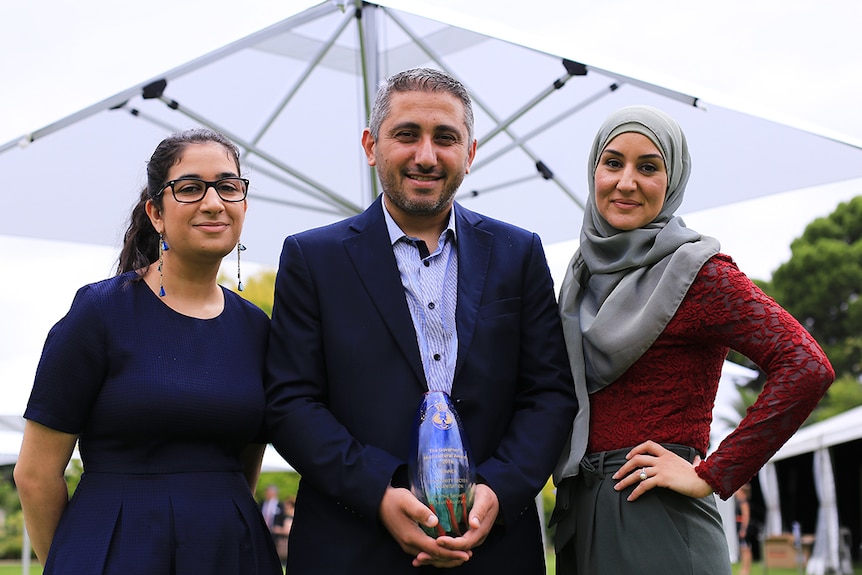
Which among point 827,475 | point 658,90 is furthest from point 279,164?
point 827,475

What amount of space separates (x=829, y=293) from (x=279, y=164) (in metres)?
33.9

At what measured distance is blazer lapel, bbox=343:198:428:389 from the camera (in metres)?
2.72

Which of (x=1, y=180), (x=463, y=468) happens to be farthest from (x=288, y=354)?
(x=1, y=180)

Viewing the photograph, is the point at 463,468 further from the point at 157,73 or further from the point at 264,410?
the point at 157,73

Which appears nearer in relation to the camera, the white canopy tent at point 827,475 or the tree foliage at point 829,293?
the white canopy tent at point 827,475

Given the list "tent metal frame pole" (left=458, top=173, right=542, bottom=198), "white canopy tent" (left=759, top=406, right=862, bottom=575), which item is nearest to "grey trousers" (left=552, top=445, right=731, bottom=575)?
"tent metal frame pole" (left=458, top=173, right=542, bottom=198)

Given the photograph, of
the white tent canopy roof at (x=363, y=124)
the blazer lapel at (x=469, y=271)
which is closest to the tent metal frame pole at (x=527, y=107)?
the white tent canopy roof at (x=363, y=124)

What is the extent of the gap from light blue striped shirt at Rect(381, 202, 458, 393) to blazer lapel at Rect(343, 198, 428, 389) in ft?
0.10

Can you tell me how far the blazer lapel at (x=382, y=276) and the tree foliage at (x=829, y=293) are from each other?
115 ft

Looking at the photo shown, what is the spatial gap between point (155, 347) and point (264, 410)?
35 centimetres

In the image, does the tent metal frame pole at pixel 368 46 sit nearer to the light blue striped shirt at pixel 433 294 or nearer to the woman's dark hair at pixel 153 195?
the woman's dark hair at pixel 153 195

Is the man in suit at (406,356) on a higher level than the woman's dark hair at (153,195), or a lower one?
lower

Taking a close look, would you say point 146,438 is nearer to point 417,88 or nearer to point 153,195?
point 153,195

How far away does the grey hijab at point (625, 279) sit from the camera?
8.58 feet
